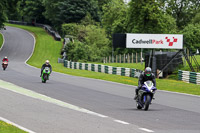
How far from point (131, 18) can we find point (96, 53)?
780 cm

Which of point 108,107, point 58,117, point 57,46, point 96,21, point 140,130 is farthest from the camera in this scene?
point 96,21

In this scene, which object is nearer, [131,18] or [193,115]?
A: [193,115]

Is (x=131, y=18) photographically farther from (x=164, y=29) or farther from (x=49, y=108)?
(x=49, y=108)

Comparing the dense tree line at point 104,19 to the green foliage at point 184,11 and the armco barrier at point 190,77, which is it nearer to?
the green foliage at point 184,11

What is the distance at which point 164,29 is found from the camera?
71.1 m

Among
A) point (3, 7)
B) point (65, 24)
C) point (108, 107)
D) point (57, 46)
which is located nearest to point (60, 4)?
point (65, 24)

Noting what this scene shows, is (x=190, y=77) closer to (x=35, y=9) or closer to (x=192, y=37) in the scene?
(x=192, y=37)

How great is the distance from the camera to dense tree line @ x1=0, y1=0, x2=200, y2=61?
68.5 m

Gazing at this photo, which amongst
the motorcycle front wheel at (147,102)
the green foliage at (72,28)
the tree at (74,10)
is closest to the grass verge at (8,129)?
the motorcycle front wheel at (147,102)

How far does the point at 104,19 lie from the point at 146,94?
8160 centimetres

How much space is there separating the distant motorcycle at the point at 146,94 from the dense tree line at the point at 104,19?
141 feet

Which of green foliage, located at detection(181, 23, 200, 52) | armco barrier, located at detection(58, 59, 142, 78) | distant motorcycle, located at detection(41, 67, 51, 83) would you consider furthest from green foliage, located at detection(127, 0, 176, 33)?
distant motorcycle, located at detection(41, 67, 51, 83)

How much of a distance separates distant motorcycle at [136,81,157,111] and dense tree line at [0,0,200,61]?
4301cm

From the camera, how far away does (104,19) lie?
95.6 meters
